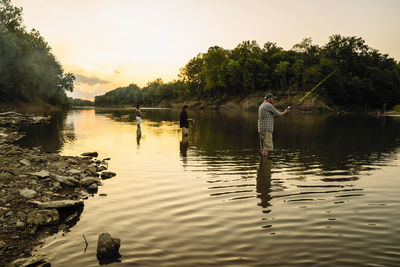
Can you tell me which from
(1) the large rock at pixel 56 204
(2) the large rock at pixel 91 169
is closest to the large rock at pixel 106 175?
(2) the large rock at pixel 91 169

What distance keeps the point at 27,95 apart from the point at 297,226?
263 ft

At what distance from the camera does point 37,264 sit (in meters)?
4.66

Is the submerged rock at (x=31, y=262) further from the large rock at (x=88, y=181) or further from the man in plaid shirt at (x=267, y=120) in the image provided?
the man in plaid shirt at (x=267, y=120)

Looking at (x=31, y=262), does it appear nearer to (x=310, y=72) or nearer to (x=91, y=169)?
(x=91, y=169)

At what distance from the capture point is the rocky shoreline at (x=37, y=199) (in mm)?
5379

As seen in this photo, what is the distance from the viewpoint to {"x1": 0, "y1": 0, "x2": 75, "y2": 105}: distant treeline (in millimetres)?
61000

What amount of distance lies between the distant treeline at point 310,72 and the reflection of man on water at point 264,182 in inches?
3552

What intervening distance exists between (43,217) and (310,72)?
9974cm

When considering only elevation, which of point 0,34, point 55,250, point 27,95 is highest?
point 0,34

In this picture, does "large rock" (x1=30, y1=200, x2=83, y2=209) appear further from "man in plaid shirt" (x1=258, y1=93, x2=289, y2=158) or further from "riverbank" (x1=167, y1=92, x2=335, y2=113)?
"riverbank" (x1=167, y1=92, x2=335, y2=113)

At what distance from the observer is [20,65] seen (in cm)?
6500

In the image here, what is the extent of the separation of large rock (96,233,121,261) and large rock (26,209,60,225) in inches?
77.7

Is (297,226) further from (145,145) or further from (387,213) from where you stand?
(145,145)

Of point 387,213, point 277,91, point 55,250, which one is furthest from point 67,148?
point 277,91
